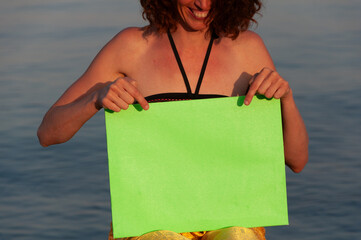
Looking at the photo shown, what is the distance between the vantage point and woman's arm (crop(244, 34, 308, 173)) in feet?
Answer: 7.39

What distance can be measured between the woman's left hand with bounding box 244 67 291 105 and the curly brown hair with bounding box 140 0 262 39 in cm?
34

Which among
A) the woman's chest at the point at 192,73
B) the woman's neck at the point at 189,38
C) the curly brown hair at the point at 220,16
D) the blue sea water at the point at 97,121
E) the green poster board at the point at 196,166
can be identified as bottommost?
the blue sea water at the point at 97,121

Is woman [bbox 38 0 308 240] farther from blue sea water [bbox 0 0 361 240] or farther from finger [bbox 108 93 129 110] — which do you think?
blue sea water [bbox 0 0 361 240]

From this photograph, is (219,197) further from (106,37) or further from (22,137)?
(106,37)

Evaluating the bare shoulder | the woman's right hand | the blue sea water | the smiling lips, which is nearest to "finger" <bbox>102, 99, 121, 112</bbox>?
the woman's right hand

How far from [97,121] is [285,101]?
3.42 m

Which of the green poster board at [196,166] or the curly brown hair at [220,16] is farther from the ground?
the curly brown hair at [220,16]

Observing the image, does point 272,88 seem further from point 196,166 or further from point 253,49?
point 253,49

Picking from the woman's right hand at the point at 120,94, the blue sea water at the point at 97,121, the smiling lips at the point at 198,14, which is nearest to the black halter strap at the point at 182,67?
the smiling lips at the point at 198,14

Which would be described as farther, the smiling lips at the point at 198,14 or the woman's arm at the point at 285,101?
the smiling lips at the point at 198,14

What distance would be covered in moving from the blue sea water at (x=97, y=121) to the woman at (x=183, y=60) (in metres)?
1.68

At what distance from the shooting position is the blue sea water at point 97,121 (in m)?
4.34

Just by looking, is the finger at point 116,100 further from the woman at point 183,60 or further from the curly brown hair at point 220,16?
the curly brown hair at point 220,16

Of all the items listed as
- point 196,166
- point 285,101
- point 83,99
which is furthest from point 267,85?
point 83,99
